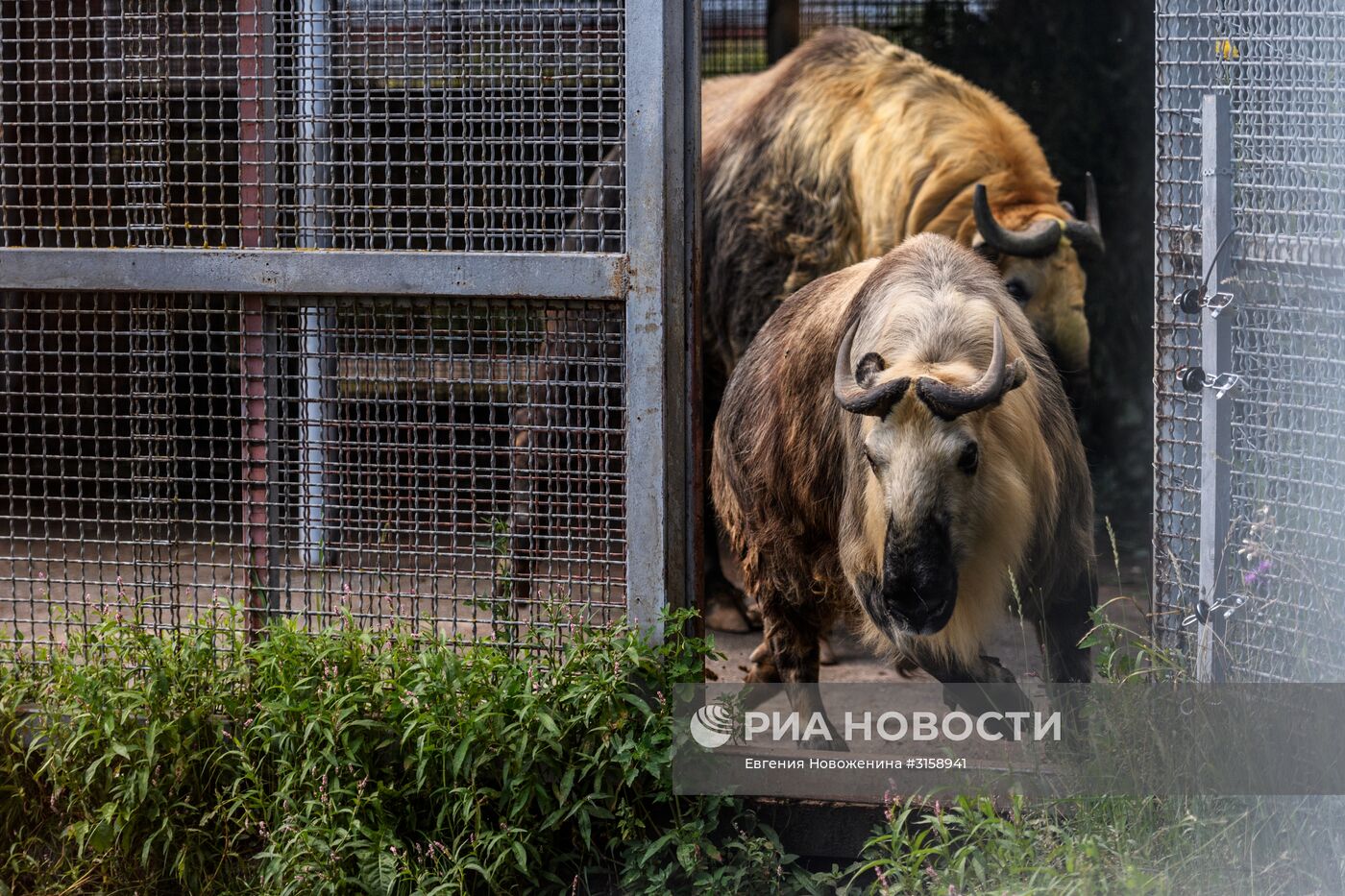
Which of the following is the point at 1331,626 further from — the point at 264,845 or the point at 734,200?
the point at 734,200

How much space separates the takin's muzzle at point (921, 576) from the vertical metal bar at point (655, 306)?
75 cm

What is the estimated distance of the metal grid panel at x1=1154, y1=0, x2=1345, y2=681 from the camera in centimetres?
363

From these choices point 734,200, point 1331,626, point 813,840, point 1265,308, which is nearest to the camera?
point 1331,626

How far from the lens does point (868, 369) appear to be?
3932 millimetres

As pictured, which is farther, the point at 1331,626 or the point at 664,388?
the point at 664,388

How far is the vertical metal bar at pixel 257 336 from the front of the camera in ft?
14.7

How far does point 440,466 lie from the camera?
14.5ft

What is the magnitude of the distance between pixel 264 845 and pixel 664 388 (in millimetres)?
1845

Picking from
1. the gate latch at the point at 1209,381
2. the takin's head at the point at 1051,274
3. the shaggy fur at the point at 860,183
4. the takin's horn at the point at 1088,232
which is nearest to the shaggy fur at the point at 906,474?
the gate latch at the point at 1209,381

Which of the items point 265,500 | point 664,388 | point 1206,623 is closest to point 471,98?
point 664,388

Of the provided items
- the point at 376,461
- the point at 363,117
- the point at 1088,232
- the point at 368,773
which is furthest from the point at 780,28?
the point at 368,773

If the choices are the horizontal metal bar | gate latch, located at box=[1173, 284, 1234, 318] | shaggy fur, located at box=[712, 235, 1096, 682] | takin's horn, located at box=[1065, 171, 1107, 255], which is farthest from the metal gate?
takin's horn, located at box=[1065, 171, 1107, 255]

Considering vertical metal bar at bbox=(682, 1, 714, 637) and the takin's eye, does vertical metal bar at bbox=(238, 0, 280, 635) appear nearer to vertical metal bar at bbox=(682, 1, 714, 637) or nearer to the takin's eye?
vertical metal bar at bbox=(682, 1, 714, 637)

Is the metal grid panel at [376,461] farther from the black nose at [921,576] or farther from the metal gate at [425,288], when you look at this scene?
the black nose at [921,576]
